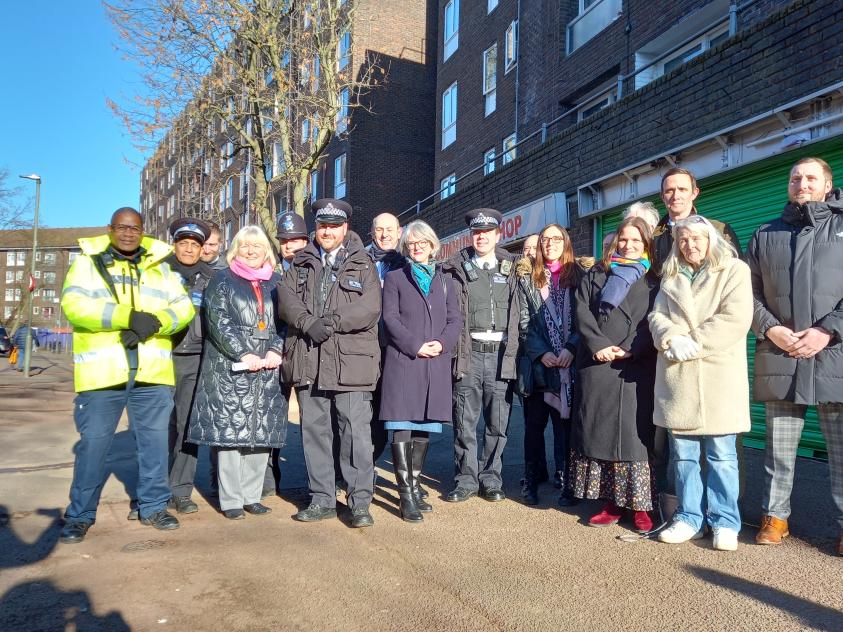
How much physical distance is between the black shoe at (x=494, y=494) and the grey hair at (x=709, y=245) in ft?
6.73

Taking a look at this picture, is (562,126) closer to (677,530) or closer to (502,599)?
(677,530)

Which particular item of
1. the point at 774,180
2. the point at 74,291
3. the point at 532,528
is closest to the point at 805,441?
the point at 774,180

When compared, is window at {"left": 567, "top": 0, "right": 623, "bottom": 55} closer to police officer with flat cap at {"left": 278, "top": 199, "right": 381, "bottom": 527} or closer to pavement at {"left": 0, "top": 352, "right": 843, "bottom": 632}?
police officer with flat cap at {"left": 278, "top": 199, "right": 381, "bottom": 527}

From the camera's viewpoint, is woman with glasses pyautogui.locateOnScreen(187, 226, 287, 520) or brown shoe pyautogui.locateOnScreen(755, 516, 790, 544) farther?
woman with glasses pyautogui.locateOnScreen(187, 226, 287, 520)

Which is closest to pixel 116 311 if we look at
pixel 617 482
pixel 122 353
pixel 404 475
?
pixel 122 353

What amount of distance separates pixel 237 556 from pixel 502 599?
1.56 m

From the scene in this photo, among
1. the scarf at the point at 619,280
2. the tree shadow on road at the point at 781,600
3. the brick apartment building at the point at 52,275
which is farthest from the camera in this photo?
the brick apartment building at the point at 52,275

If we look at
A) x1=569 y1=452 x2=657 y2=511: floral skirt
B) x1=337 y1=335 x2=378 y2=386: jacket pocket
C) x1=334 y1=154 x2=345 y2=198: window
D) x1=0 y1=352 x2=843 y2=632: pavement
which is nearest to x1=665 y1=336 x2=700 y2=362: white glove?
x1=569 y1=452 x2=657 y2=511: floral skirt

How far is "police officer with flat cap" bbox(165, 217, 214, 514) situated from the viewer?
485cm

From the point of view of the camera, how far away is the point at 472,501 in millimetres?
5027

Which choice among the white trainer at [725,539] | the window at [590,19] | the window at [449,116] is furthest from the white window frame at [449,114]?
the white trainer at [725,539]

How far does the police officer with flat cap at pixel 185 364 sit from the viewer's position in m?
4.85

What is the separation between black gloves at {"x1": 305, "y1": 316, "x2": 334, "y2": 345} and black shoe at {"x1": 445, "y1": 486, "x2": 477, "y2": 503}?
1.59 meters

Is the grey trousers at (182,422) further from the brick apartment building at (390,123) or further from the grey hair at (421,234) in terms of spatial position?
the brick apartment building at (390,123)
